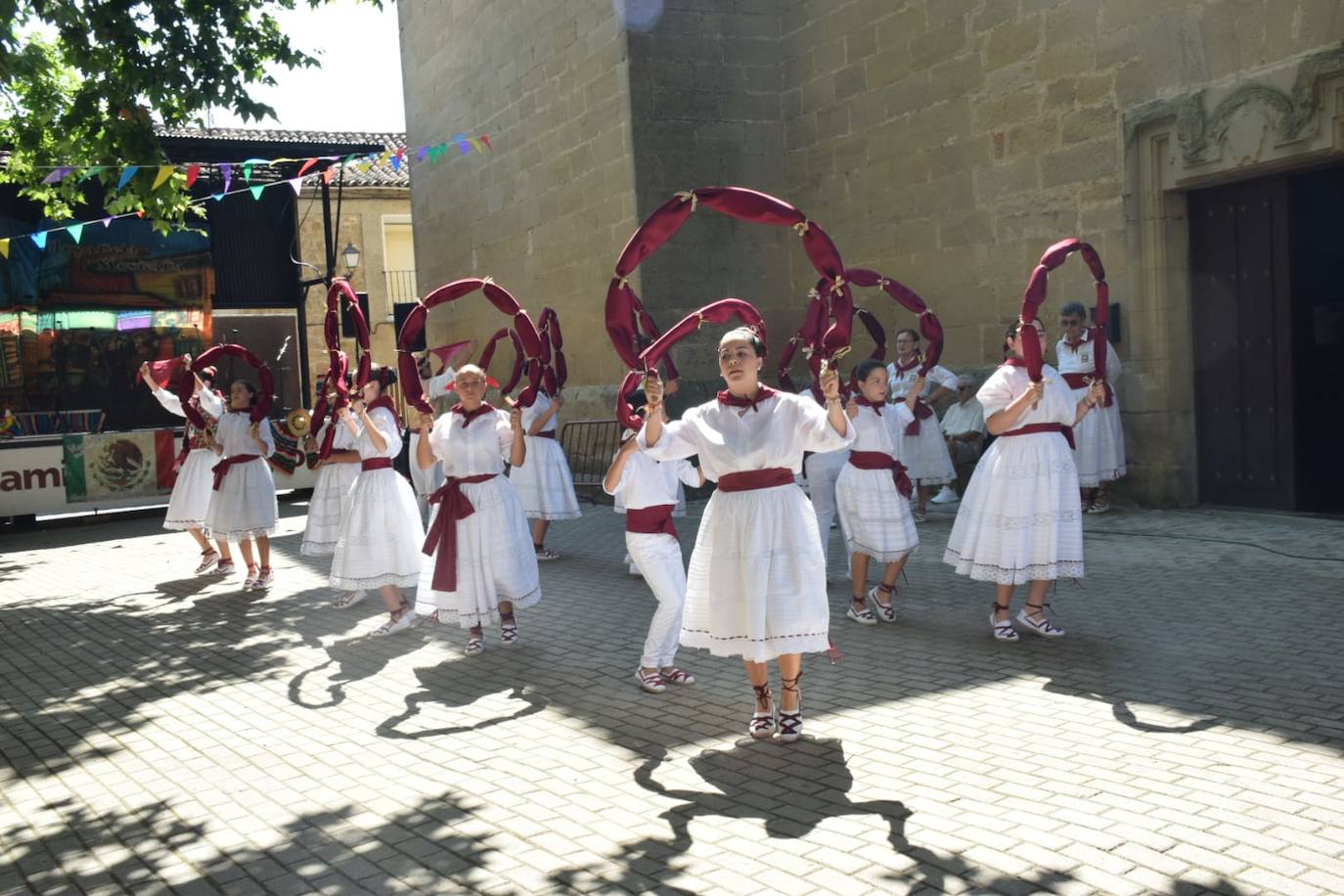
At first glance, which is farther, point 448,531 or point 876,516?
point 876,516

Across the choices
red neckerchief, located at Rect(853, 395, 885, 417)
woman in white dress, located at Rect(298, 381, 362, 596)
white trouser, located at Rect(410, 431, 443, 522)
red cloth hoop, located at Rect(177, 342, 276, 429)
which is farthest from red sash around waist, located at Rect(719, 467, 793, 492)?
white trouser, located at Rect(410, 431, 443, 522)

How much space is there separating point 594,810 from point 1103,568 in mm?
5487

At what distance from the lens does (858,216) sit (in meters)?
14.2

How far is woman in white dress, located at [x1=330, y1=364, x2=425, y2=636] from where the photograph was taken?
27.3 feet

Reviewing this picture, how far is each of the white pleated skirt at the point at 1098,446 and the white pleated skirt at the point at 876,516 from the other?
12.6 feet

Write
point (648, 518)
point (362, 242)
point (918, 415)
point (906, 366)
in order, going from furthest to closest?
point (362, 242) → point (906, 366) → point (918, 415) → point (648, 518)

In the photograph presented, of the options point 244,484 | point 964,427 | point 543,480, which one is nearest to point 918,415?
point 964,427

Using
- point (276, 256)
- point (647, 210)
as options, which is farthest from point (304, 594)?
point (276, 256)

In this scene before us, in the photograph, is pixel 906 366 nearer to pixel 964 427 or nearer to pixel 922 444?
pixel 922 444

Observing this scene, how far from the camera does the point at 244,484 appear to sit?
33.8 feet

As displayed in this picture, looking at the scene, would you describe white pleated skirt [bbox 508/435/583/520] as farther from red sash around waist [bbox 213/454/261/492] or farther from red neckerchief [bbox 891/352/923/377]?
red neckerchief [bbox 891/352/923/377]

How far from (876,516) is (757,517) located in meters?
2.63

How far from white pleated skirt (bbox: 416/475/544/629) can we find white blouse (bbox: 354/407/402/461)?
113cm

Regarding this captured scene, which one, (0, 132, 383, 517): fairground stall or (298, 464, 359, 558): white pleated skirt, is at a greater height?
(0, 132, 383, 517): fairground stall
